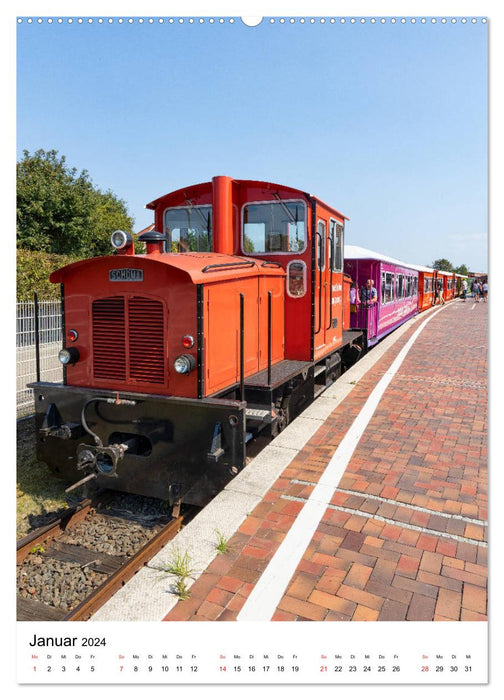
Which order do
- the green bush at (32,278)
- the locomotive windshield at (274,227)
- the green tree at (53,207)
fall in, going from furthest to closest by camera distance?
the green tree at (53,207) → the green bush at (32,278) → the locomotive windshield at (274,227)

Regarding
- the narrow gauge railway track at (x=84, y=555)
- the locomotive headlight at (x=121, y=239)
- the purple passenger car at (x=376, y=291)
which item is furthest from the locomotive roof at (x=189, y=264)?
the purple passenger car at (x=376, y=291)

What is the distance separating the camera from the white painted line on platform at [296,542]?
280cm

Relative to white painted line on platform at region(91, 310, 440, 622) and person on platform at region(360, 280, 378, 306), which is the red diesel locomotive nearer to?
white painted line on platform at region(91, 310, 440, 622)

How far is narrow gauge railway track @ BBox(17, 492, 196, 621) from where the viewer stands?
323 cm

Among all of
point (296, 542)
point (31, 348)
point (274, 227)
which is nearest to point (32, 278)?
point (31, 348)

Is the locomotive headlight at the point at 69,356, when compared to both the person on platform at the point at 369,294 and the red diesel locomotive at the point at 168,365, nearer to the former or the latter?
the red diesel locomotive at the point at 168,365

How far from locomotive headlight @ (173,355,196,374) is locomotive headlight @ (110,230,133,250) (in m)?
1.16

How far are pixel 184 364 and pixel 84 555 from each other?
1.73 meters

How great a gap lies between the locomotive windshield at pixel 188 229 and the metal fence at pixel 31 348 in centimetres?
248

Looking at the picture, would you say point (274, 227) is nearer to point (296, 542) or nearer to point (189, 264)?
point (189, 264)

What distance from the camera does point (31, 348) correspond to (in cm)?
790

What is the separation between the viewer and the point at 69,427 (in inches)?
177

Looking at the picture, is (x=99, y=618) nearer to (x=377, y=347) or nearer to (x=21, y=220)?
(x=377, y=347)
